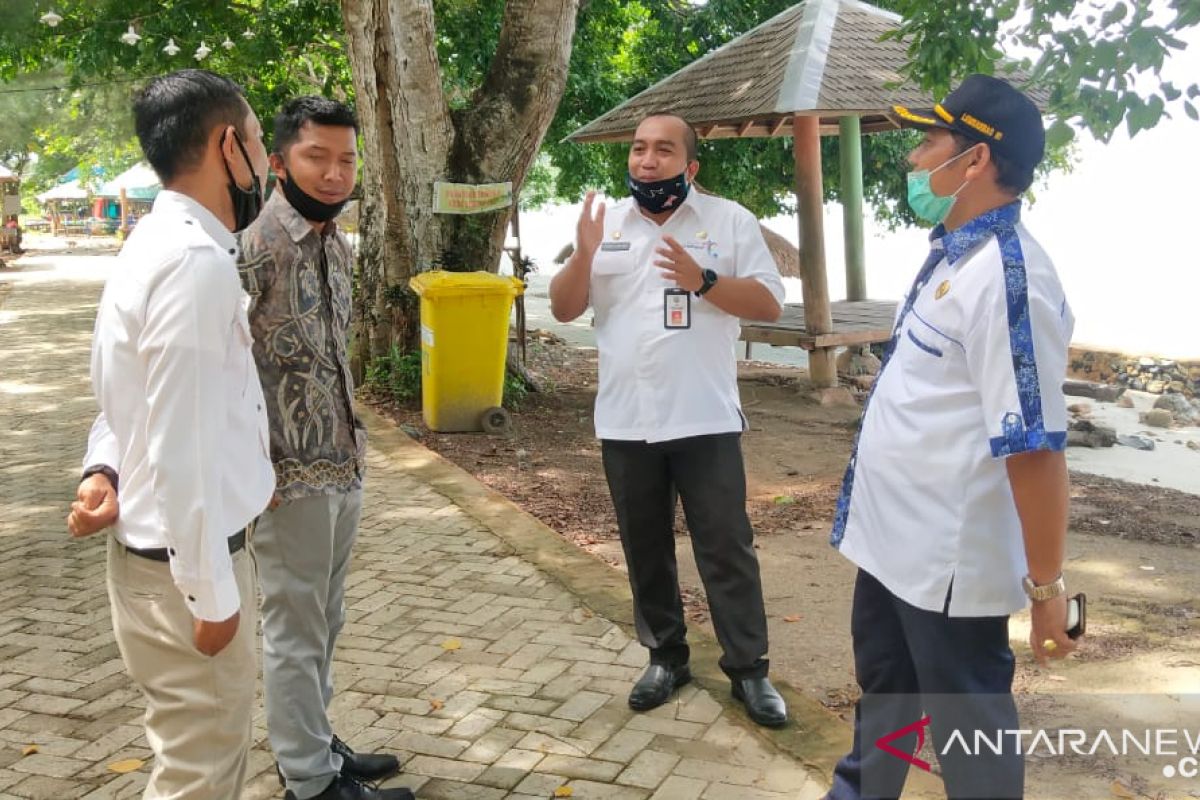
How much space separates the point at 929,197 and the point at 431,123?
25.0 feet

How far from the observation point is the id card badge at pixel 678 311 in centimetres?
397

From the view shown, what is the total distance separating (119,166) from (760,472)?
6172cm

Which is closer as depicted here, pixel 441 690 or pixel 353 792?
pixel 353 792

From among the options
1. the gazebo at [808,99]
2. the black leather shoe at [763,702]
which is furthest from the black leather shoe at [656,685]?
the gazebo at [808,99]

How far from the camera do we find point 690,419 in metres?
3.95

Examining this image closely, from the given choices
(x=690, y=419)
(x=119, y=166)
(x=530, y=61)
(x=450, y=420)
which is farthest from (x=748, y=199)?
(x=119, y=166)

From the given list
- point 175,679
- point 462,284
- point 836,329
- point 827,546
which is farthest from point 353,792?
point 836,329

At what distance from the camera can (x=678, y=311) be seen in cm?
397

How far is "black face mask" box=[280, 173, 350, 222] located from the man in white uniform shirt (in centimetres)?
65

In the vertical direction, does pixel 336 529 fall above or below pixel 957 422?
below

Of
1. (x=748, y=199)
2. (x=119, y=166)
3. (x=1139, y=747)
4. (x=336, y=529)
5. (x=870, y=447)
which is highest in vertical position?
(x=119, y=166)

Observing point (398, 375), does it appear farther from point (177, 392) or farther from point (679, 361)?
point (177, 392)

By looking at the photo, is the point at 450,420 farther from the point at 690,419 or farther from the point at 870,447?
the point at 870,447

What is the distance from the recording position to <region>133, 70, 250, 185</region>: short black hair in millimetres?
2426
